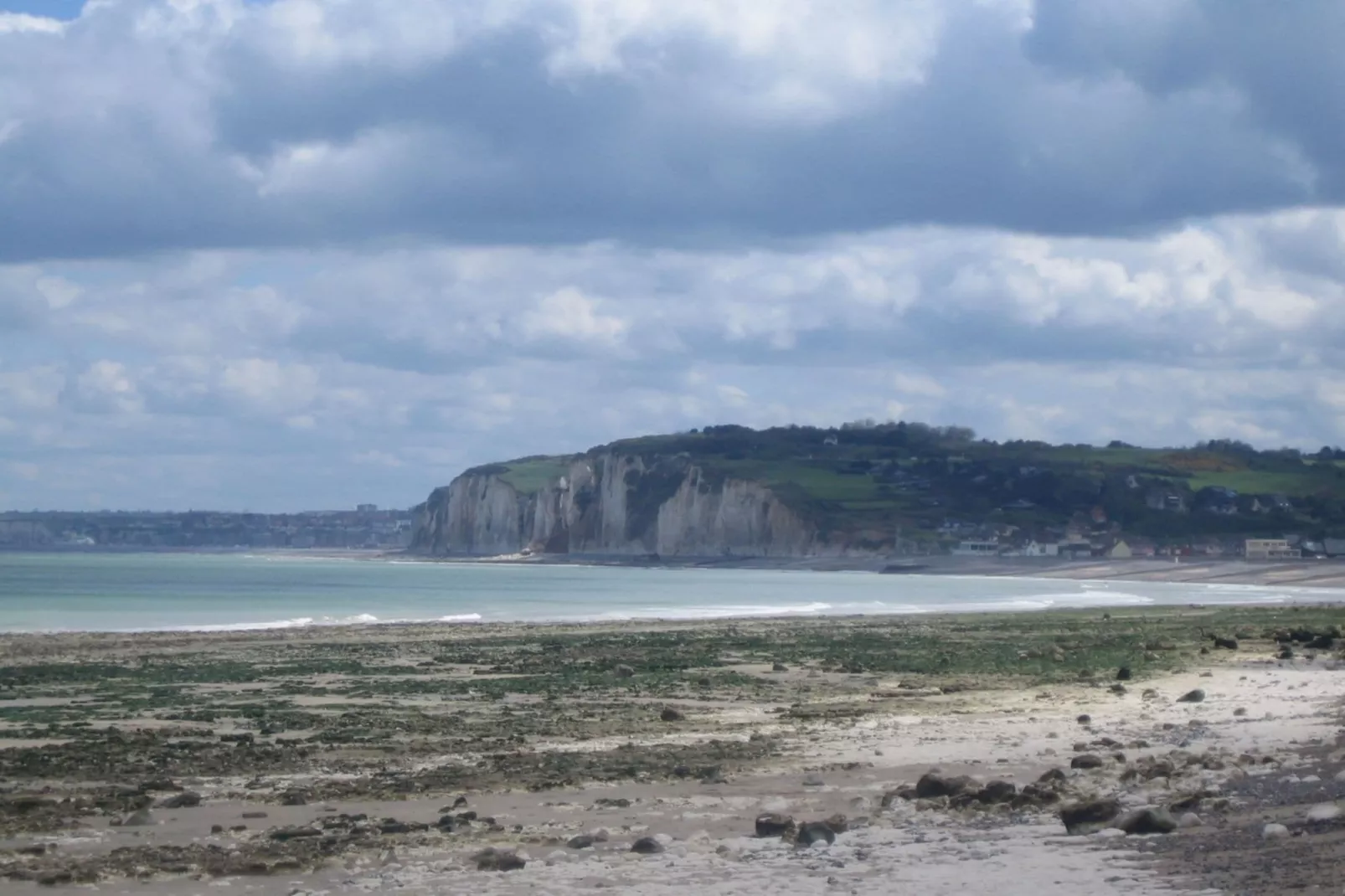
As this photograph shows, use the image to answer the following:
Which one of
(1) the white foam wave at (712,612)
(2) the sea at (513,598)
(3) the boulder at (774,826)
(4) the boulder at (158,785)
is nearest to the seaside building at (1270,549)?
(2) the sea at (513,598)

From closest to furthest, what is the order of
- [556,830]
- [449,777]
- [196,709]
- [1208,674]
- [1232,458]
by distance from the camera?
[556,830] → [449,777] → [196,709] → [1208,674] → [1232,458]

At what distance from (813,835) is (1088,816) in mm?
1885


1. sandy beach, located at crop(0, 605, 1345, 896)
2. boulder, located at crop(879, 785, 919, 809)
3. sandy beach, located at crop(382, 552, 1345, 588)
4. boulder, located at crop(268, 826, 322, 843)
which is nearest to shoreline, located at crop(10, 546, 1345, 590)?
sandy beach, located at crop(382, 552, 1345, 588)

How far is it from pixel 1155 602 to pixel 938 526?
90179 mm

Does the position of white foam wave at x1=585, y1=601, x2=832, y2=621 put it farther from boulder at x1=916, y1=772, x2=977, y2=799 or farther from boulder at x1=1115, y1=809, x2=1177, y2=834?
boulder at x1=1115, y1=809, x2=1177, y2=834

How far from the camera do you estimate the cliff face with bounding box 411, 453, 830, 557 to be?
161m

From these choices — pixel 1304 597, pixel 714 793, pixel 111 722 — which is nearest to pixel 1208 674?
pixel 714 793

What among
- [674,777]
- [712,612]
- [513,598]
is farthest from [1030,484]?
[674,777]

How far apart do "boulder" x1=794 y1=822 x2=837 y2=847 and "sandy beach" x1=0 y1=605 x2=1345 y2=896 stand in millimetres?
31

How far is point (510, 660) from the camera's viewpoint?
31.3m

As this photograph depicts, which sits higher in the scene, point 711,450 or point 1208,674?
point 711,450

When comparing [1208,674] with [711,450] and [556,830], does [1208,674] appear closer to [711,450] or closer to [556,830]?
[556,830]

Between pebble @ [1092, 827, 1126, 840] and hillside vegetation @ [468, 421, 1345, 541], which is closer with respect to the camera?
pebble @ [1092, 827, 1126, 840]

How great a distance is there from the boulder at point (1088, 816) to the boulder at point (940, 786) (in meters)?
1.51
